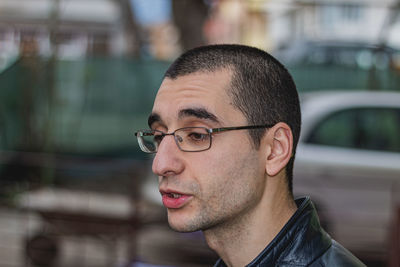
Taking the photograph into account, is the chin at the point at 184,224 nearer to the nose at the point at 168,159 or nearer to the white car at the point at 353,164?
the nose at the point at 168,159

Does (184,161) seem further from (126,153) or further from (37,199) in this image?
(126,153)

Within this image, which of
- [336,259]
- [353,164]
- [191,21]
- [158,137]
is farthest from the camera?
[191,21]

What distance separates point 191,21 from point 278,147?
9257 millimetres

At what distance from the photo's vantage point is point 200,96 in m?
1.66

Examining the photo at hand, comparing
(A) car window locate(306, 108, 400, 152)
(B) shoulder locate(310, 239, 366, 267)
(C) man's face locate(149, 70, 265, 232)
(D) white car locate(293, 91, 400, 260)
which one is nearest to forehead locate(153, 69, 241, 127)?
(C) man's face locate(149, 70, 265, 232)

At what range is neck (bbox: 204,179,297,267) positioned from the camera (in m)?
1.67

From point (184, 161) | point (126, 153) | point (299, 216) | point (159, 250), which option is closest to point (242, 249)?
point (299, 216)

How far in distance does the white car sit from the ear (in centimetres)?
449

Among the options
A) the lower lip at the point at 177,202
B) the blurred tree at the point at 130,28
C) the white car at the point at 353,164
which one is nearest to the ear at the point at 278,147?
the lower lip at the point at 177,202

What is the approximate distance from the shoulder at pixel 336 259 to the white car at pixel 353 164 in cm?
459

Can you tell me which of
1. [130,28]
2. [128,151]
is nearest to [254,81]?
[128,151]

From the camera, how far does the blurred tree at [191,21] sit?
10773mm

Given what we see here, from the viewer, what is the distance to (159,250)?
7055mm

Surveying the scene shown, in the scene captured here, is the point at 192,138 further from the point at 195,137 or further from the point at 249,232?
the point at 249,232
